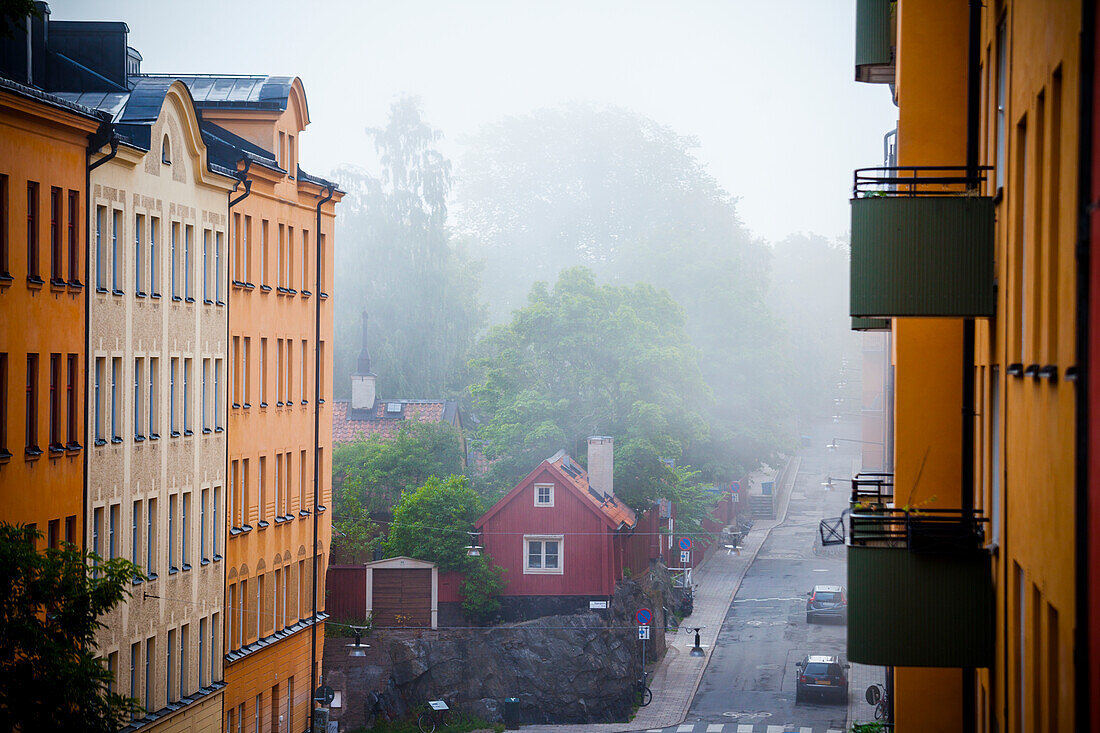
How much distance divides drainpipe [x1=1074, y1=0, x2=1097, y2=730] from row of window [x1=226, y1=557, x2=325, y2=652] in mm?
25619

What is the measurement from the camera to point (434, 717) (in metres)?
38.7

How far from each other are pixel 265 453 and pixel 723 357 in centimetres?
4419

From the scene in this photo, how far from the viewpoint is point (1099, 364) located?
6.39 meters

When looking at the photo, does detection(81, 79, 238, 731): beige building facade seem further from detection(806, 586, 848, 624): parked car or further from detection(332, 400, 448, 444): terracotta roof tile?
detection(332, 400, 448, 444): terracotta roof tile

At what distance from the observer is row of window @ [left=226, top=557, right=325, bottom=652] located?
30.8 metres

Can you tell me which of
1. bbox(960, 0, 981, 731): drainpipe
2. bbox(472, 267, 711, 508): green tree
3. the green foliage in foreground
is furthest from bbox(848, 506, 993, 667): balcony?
bbox(472, 267, 711, 508): green tree

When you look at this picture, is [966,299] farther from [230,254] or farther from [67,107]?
[230,254]

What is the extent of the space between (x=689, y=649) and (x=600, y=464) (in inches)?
288

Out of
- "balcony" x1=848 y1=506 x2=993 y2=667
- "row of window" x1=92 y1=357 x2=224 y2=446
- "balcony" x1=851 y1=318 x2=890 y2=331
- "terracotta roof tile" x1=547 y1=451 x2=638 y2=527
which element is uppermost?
"balcony" x1=851 y1=318 x2=890 y2=331

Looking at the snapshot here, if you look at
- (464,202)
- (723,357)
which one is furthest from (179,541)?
(464,202)

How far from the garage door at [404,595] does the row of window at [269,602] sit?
6166mm

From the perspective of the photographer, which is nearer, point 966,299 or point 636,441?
point 966,299

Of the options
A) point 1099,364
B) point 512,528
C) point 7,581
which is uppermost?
point 1099,364

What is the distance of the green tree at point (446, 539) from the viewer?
142 ft
